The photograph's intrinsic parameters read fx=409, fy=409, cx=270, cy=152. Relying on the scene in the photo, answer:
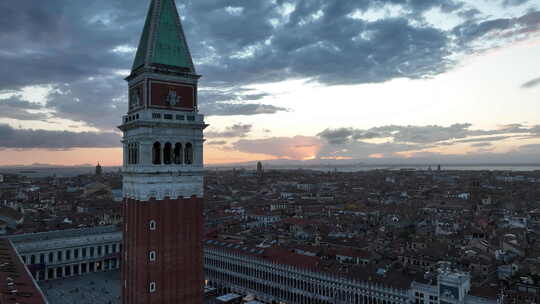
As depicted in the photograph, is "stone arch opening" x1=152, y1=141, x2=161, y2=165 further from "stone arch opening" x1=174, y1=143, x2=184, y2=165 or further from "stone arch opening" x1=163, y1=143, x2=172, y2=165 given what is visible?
"stone arch opening" x1=174, y1=143, x2=184, y2=165

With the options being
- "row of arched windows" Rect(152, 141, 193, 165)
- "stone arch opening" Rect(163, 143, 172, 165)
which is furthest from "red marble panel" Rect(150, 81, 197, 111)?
"stone arch opening" Rect(163, 143, 172, 165)

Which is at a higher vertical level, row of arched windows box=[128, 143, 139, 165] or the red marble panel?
the red marble panel

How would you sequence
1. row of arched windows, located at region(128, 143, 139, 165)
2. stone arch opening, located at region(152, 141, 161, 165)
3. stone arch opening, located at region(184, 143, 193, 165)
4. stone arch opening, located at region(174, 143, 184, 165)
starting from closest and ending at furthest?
row of arched windows, located at region(128, 143, 139, 165), stone arch opening, located at region(152, 141, 161, 165), stone arch opening, located at region(174, 143, 184, 165), stone arch opening, located at region(184, 143, 193, 165)

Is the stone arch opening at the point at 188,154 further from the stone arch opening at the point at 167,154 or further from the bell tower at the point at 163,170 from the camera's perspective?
the stone arch opening at the point at 167,154

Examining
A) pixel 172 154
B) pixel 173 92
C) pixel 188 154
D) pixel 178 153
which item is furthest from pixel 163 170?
pixel 173 92

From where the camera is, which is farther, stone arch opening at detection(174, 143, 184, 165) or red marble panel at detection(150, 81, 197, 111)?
stone arch opening at detection(174, 143, 184, 165)

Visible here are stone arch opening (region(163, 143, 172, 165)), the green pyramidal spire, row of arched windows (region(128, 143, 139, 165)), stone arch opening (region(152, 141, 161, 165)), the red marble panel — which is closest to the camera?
row of arched windows (region(128, 143, 139, 165))

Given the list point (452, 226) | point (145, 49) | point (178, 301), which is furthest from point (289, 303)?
point (452, 226)
